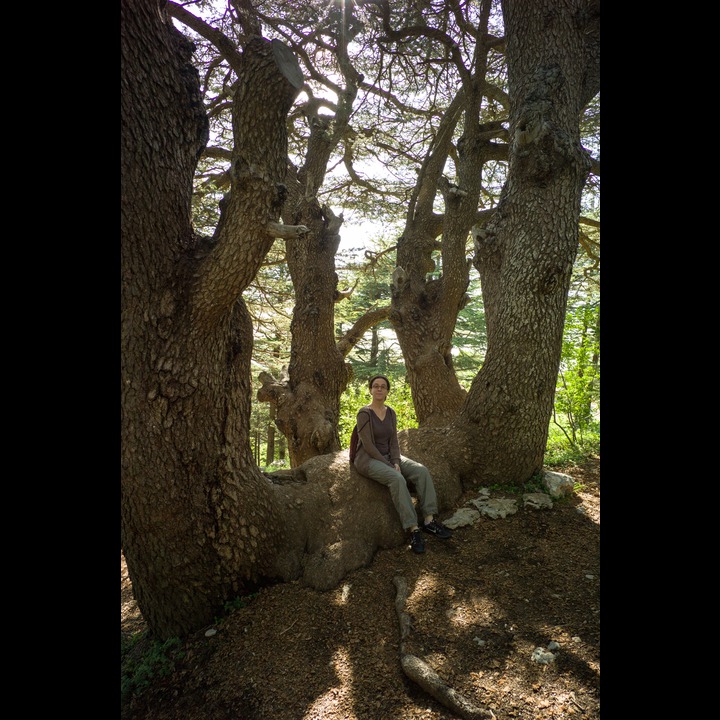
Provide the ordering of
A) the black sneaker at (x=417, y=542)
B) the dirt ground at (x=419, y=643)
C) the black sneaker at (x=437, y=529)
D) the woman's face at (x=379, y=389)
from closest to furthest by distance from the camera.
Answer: the dirt ground at (x=419, y=643) < the black sneaker at (x=417, y=542) < the black sneaker at (x=437, y=529) < the woman's face at (x=379, y=389)

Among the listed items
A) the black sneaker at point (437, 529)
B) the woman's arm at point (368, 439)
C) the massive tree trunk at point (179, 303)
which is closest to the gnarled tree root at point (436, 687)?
the black sneaker at point (437, 529)

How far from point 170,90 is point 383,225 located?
7.40 meters

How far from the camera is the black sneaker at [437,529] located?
12.6 feet

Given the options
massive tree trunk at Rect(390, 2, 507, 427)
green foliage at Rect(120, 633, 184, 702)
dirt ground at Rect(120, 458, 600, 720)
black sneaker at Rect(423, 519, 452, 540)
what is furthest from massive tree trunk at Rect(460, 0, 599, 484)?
green foliage at Rect(120, 633, 184, 702)

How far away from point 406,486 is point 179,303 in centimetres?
266

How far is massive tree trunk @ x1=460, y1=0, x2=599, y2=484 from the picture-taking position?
4262 millimetres

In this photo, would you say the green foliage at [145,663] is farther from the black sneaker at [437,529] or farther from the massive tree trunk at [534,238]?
the massive tree trunk at [534,238]

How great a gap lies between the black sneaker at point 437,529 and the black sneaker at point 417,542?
0.16 meters

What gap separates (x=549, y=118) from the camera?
416 cm

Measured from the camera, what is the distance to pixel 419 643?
106 inches

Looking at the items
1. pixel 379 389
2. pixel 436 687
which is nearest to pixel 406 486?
pixel 379 389

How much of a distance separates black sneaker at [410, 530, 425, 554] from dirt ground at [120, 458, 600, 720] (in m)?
0.07

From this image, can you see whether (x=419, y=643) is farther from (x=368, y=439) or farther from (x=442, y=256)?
(x=442, y=256)
